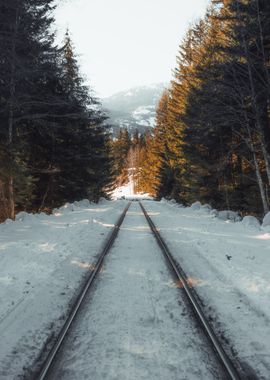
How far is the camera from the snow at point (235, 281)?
4.80 meters

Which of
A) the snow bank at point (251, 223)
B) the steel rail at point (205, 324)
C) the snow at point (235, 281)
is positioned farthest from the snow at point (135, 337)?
the snow bank at point (251, 223)

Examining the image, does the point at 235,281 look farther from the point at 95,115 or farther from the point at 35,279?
the point at 95,115

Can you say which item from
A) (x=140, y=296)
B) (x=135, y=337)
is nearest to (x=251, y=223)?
(x=140, y=296)

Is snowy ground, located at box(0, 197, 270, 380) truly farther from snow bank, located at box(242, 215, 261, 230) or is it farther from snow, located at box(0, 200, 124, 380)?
snow bank, located at box(242, 215, 261, 230)

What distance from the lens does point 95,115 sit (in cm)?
2614

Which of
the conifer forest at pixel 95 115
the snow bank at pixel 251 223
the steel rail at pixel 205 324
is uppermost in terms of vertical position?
the conifer forest at pixel 95 115

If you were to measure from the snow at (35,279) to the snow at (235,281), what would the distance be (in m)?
2.62

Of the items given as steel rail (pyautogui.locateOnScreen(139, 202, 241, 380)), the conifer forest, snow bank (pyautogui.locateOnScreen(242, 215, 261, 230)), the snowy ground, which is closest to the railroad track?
steel rail (pyautogui.locateOnScreen(139, 202, 241, 380))

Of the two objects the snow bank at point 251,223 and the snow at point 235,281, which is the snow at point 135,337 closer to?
the snow at point 235,281

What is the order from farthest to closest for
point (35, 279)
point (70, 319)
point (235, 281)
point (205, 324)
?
1. point (35, 279)
2. point (235, 281)
3. point (70, 319)
4. point (205, 324)

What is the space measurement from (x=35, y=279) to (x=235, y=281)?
4450mm

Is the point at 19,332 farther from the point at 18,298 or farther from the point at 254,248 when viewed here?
the point at 254,248

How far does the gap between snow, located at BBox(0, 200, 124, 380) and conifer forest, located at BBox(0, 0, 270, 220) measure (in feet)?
10.4

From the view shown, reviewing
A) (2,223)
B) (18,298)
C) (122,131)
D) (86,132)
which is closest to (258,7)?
(86,132)
